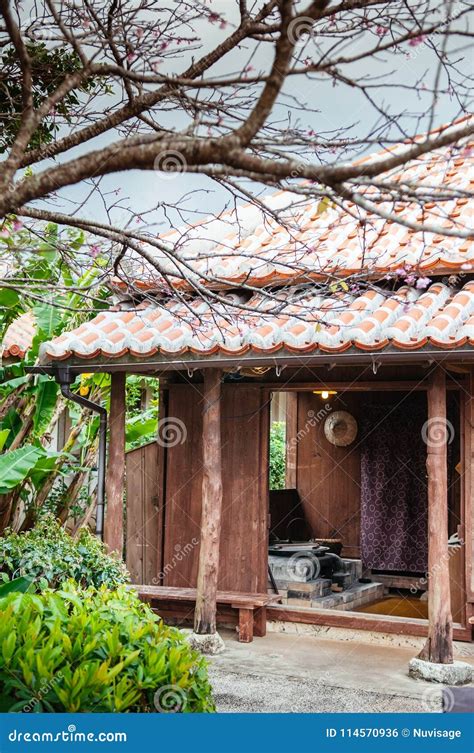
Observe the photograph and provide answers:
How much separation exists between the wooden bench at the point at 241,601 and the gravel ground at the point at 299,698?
1.26 metres

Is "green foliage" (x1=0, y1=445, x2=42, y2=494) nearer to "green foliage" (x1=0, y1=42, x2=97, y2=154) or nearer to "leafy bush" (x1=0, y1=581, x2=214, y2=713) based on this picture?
"green foliage" (x1=0, y1=42, x2=97, y2=154)

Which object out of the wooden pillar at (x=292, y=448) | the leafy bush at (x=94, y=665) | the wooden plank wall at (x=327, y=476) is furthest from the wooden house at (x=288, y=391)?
the leafy bush at (x=94, y=665)

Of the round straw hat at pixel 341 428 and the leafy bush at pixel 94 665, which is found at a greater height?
the round straw hat at pixel 341 428

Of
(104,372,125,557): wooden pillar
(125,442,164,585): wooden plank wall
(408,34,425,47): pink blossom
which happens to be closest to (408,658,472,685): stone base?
(104,372,125,557): wooden pillar

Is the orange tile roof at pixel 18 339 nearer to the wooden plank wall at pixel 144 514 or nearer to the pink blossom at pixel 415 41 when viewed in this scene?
the wooden plank wall at pixel 144 514

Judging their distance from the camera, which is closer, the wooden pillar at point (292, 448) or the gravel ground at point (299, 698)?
the gravel ground at point (299, 698)

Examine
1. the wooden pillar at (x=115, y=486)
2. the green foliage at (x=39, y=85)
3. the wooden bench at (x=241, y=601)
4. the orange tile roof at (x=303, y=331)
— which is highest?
the green foliage at (x=39, y=85)

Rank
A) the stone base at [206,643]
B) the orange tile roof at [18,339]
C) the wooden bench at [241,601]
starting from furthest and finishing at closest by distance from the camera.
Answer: the orange tile roof at [18,339] → the wooden bench at [241,601] → the stone base at [206,643]

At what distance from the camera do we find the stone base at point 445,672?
7.20 m

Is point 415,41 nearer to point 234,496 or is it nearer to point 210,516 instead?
point 210,516

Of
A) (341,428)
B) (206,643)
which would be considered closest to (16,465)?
(206,643)
